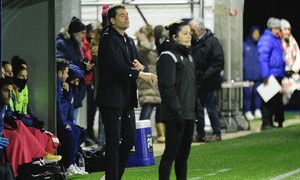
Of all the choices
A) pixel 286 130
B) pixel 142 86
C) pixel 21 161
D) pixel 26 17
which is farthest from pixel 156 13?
pixel 21 161

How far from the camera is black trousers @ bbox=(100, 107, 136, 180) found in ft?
47.3

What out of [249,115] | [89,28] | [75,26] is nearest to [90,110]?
[89,28]

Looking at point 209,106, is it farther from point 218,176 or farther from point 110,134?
point 110,134

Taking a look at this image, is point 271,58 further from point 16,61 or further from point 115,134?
point 115,134

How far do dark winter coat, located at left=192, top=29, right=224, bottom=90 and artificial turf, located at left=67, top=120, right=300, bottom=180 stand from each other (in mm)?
1222

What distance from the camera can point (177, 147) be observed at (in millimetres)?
14211

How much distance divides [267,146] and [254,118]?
10692 millimetres

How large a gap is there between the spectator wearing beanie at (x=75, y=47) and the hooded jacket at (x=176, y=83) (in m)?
5.40

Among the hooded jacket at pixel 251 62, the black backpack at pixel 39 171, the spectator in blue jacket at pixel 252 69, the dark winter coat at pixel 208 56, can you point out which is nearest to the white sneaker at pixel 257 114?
the spectator in blue jacket at pixel 252 69

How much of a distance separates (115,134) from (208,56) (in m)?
9.30

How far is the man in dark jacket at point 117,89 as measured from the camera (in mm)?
14422

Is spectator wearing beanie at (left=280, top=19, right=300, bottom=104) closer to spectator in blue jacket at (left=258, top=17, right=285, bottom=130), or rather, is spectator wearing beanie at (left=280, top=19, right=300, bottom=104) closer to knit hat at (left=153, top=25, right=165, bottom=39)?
spectator in blue jacket at (left=258, top=17, right=285, bottom=130)

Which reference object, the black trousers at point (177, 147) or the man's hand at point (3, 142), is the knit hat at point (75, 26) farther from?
the black trousers at point (177, 147)

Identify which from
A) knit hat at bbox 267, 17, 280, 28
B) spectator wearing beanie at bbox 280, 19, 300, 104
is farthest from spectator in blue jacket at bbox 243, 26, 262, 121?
knit hat at bbox 267, 17, 280, 28
